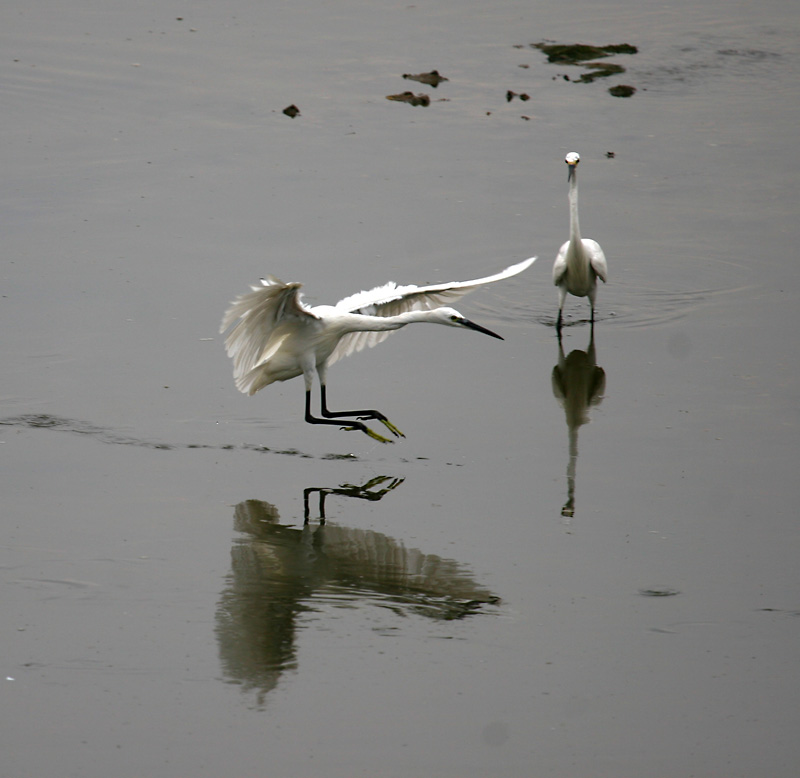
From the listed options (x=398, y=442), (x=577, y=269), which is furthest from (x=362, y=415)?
(x=577, y=269)

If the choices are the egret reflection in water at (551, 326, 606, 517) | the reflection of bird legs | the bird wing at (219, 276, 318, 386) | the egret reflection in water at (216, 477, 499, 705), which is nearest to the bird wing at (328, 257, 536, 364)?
the bird wing at (219, 276, 318, 386)

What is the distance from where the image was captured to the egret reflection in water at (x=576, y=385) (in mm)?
10042

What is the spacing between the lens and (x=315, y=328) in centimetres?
966

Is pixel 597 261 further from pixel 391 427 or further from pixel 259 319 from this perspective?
pixel 259 319

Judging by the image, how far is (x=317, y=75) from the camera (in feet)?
65.5

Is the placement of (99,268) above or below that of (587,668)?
above

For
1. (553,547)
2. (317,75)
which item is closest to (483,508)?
(553,547)

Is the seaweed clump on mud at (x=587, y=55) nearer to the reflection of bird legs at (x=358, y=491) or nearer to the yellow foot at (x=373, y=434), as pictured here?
the yellow foot at (x=373, y=434)

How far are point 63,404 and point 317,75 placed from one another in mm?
11240

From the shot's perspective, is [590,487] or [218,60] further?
[218,60]

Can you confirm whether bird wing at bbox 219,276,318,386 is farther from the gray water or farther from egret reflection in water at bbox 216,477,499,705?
egret reflection in water at bbox 216,477,499,705

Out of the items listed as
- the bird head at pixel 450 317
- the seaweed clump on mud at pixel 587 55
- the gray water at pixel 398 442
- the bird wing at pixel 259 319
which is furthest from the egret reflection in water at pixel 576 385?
the seaweed clump on mud at pixel 587 55

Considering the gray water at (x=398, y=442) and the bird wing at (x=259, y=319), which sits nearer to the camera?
the gray water at (x=398, y=442)

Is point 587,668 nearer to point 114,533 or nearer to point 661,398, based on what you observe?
point 114,533
